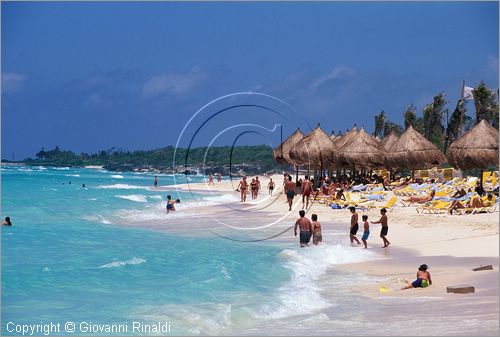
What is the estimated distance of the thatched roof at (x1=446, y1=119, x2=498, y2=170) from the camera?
73.4 feet

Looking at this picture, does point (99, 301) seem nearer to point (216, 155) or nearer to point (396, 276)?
point (396, 276)

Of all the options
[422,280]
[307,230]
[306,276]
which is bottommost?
[306,276]

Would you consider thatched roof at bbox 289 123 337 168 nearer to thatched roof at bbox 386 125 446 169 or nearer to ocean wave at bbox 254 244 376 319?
thatched roof at bbox 386 125 446 169

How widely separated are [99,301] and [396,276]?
489 cm

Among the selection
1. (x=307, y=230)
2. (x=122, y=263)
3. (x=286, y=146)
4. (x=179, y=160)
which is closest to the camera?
(x=122, y=263)

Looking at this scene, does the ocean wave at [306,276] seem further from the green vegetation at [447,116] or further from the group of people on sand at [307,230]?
the green vegetation at [447,116]

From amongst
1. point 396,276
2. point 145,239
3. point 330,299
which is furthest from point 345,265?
point 145,239

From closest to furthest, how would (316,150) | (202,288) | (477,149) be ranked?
1. (202,288)
2. (477,149)
3. (316,150)

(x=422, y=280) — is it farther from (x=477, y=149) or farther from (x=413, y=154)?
(x=413, y=154)

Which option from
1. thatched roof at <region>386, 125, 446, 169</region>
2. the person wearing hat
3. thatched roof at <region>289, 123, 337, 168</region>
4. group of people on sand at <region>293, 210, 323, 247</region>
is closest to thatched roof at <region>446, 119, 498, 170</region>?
thatched roof at <region>386, 125, 446, 169</region>

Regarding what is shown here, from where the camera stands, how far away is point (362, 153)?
1192 inches

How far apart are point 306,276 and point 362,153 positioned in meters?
19.6

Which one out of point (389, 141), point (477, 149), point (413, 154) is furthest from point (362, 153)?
point (477, 149)

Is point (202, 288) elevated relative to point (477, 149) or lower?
lower
